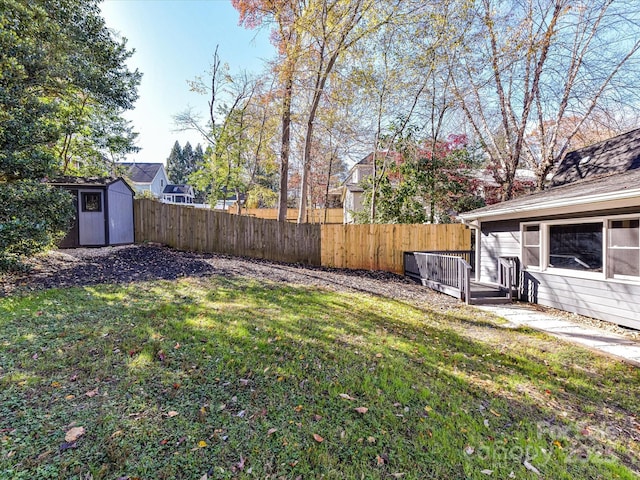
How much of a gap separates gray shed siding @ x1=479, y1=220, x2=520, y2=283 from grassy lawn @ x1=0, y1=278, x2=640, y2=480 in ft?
11.9

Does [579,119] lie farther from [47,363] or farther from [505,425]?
[47,363]

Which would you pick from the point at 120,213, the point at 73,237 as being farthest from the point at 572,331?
the point at 73,237

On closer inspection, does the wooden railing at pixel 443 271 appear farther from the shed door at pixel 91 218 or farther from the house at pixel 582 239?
the shed door at pixel 91 218

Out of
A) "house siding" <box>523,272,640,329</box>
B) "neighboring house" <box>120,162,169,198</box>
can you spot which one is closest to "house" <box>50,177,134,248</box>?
"house siding" <box>523,272,640,329</box>

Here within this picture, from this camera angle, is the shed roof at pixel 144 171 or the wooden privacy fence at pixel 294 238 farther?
the shed roof at pixel 144 171

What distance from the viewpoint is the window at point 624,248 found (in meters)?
5.07

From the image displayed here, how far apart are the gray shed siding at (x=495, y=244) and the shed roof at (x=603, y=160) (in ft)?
9.08

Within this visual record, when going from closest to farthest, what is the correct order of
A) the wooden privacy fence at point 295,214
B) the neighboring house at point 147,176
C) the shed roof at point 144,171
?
1. the wooden privacy fence at point 295,214
2. the neighboring house at point 147,176
3. the shed roof at point 144,171

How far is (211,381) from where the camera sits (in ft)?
9.34

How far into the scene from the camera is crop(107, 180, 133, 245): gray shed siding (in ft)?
34.2

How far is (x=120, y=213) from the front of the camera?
426 inches

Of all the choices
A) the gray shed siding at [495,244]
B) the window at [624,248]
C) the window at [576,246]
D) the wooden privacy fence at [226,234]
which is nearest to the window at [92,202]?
the wooden privacy fence at [226,234]

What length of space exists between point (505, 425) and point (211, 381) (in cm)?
261

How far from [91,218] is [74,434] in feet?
33.9
